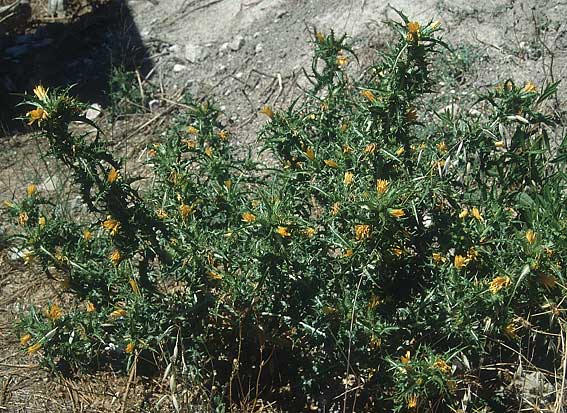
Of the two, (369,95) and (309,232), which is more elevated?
(369,95)

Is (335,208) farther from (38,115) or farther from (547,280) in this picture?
(38,115)

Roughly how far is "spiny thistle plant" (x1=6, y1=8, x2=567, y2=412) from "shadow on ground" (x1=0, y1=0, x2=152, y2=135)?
99.7 inches

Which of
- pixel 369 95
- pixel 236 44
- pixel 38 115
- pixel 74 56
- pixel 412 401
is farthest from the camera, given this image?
pixel 74 56

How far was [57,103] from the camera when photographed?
2449 mm

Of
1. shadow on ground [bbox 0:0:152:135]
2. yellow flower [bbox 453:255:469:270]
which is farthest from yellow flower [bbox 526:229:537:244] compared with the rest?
shadow on ground [bbox 0:0:152:135]

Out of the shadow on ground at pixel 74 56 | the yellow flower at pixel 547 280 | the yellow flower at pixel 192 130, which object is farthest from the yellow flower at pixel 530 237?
the shadow on ground at pixel 74 56

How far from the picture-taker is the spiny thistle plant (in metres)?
2.54

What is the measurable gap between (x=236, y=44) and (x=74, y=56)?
135 cm

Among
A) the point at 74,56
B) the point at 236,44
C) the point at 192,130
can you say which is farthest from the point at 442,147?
the point at 74,56

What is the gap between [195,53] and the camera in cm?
538

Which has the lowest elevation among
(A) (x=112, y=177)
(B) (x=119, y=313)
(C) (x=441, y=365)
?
(C) (x=441, y=365)

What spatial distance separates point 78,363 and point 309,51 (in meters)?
2.84

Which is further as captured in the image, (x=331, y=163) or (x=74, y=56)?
(x=74, y=56)

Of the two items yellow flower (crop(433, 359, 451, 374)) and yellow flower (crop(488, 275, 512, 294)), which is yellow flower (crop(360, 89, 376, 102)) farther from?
A: yellow flower (crop(433, 359, 451, 374))
